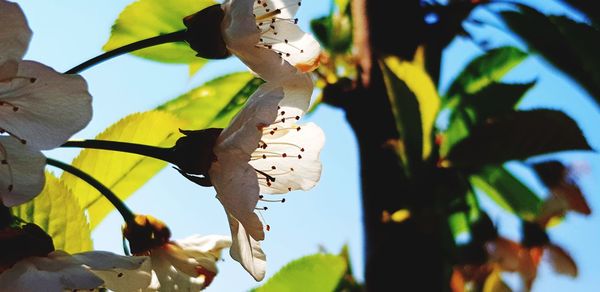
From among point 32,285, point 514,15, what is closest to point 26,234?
point 32,285

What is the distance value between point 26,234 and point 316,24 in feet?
3.08

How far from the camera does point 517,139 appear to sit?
3.06ft

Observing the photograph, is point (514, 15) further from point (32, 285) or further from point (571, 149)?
point (32, 285)

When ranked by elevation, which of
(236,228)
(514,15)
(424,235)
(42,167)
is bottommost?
(424,235)

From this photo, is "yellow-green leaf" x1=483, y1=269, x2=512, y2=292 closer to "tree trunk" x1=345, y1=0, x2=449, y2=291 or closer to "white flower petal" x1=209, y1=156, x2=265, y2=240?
"tree trunk" x1=345, y1=0, x2=449, y2=291

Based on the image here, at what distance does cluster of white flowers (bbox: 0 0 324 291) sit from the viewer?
441 mm

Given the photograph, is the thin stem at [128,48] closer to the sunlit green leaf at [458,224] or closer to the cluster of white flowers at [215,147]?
the cluster of white flowers at [215,147]

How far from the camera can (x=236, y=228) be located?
1.85ft

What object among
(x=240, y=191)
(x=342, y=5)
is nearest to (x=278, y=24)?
(x=240, y=191)

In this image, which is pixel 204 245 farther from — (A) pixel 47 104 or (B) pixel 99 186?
(A) pixel 47 104

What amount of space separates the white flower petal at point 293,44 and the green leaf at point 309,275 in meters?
0.23

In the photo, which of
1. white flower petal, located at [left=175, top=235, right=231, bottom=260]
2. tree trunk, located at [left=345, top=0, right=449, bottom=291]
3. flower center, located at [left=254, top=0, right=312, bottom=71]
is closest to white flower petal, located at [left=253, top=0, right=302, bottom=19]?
flower center, located at [left=254, top=0, right=312, bottom=71]

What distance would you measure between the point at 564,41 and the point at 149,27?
0.54 metres

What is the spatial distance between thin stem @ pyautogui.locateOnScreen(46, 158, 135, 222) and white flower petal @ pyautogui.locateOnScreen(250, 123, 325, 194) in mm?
119
